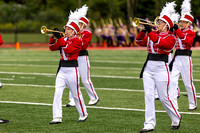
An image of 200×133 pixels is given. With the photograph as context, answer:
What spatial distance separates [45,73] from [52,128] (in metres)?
8.49

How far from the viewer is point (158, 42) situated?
691cm

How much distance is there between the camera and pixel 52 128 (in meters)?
7.29

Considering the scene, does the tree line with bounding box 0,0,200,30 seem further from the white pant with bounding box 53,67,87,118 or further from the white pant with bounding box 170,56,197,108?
the white pant with bounding box 53,67,87,118

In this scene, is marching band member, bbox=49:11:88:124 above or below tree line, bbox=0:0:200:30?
above

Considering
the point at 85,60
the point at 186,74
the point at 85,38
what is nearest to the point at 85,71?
the point at 85,60

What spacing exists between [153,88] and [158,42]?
27.0 inches

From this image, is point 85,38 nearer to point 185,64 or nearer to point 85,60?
point 85,60

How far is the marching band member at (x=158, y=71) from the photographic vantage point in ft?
22.9

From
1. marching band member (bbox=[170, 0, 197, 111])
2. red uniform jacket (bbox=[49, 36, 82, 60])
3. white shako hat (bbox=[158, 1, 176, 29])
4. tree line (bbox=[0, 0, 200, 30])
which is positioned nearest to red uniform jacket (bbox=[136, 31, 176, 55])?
white shako hat (bbox=[158, 1, 176, 29])

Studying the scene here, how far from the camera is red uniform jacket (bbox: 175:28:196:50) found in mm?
8548

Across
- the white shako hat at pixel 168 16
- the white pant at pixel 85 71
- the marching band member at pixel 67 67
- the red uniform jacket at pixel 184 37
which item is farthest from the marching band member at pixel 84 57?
the white shako hat at pixel 168 16

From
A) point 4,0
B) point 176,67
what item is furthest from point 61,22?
point 176,67

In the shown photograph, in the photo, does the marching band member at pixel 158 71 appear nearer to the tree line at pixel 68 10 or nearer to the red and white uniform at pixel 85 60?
the red and white uniform at pixel 85 60

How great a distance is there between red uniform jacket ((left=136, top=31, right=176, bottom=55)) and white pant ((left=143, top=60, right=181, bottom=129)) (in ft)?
0.63
